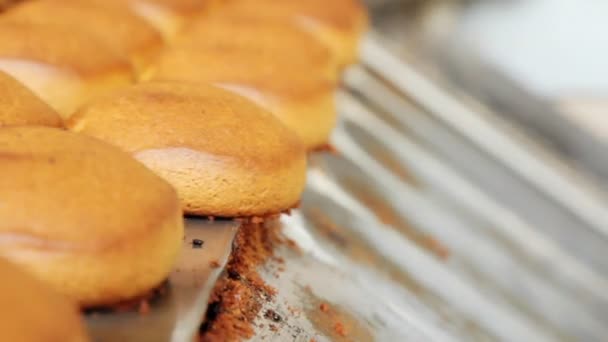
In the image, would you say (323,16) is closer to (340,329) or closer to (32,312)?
(340,329)

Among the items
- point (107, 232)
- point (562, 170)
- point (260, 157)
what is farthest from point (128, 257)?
point (562, 170)

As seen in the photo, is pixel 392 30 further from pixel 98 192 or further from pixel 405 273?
pixel 98 192

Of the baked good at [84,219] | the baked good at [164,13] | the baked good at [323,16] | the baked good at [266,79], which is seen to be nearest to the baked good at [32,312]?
the baked good at [84,219]

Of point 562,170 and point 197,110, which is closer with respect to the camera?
point 197,110

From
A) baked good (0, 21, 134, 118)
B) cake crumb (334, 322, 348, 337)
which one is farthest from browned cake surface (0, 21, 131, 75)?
cake crumb (334, 322, 348, 337)

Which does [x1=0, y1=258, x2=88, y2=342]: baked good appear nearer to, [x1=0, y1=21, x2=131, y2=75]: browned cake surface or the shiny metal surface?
the shiny metal surface

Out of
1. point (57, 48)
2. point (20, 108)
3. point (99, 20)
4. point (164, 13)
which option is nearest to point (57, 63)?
point (57, 48)
